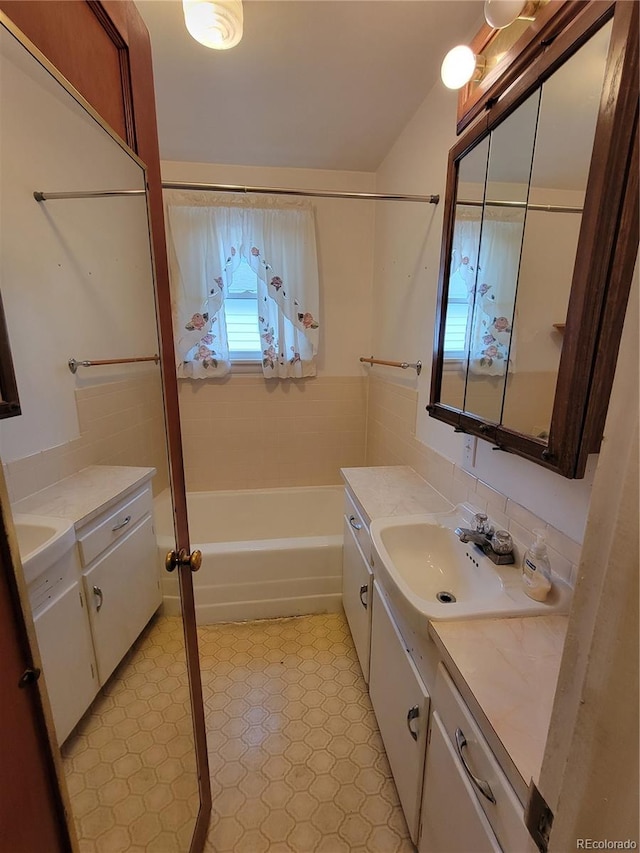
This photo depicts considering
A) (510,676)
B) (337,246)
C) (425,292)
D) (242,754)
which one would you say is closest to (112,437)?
(510,676)

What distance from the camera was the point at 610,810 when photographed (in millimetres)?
305

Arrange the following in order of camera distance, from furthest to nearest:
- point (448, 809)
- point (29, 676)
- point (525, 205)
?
point (525, 205) < point (448, 809) < point (29, 676)

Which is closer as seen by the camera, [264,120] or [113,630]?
[113,630]

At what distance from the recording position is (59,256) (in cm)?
71

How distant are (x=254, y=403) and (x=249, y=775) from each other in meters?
2.05

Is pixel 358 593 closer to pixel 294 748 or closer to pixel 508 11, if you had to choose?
pixel 294 748

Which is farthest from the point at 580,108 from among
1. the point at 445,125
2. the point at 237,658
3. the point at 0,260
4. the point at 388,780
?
the point at 237,658

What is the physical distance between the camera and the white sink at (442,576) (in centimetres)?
94

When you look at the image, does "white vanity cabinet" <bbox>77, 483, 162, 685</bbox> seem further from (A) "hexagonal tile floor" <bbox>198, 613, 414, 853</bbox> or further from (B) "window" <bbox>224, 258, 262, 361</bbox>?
(B) "window" <bbox>224, 258, 262, 361</bbox>

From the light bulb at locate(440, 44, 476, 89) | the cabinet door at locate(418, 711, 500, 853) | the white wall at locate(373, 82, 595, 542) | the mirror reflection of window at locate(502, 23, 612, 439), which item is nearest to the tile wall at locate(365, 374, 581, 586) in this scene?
the white wall at locate(373, 82, 595, 542)

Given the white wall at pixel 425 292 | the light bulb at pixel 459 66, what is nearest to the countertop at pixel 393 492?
the white wall at pixel 425 292

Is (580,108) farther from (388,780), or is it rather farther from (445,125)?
(388,780)

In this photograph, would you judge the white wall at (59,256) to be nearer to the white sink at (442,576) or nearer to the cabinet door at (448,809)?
the white sink at (442,576)

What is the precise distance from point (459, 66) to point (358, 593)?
198cm
